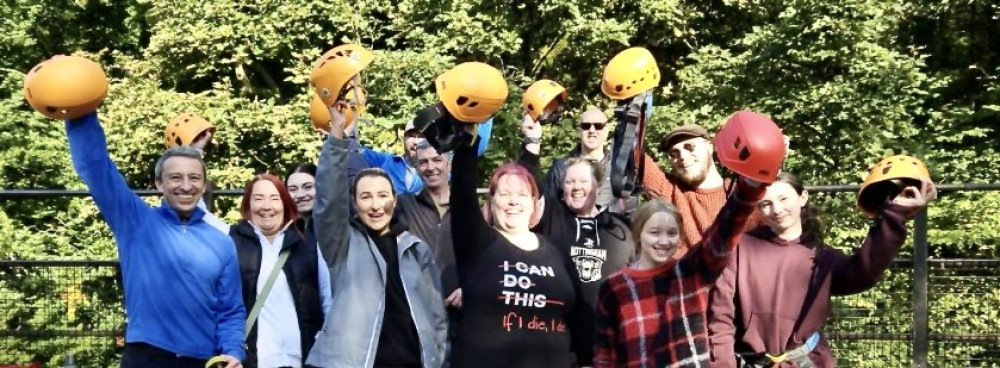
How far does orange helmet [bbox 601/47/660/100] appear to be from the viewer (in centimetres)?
661

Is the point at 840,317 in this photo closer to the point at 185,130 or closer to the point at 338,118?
the point at 185,130

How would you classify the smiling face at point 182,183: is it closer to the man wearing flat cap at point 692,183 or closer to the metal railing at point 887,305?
the man wearing flat cap at point 692,183

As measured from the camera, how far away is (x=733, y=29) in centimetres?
2002

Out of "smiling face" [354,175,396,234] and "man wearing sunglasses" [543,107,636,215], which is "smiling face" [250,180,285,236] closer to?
"smiling face" [354,175,396,234]

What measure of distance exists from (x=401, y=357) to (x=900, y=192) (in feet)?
6.54

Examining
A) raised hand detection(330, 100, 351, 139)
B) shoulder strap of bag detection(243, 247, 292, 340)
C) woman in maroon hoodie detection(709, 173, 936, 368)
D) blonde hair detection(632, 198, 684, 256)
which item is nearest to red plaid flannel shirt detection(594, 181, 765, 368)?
blonde hair detection(632, 198, 684, 256)

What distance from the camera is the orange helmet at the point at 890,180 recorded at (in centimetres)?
520

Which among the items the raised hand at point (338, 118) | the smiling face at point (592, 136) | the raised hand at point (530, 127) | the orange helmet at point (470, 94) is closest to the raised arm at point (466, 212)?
the orange helmet at point (470, 94)

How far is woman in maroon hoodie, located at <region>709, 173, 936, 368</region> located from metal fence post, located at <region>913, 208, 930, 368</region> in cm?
280

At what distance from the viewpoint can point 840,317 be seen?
854 centimetres

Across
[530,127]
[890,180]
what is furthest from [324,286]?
[890,180]

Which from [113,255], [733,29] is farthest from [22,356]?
[733,29]

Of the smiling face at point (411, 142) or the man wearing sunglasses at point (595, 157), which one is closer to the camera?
the man wearing sunglasses at point (595, 157)

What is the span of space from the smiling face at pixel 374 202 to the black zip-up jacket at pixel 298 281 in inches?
22.7
